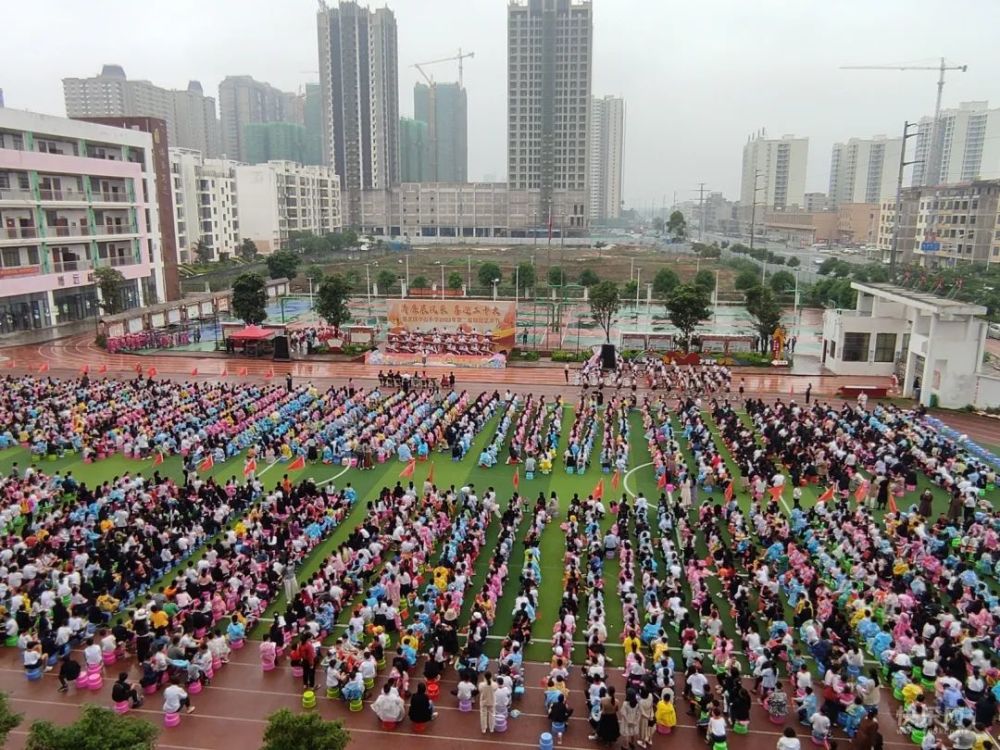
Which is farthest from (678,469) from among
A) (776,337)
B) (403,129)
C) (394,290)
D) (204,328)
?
(403,129)

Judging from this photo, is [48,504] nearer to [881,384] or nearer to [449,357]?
[449,357]

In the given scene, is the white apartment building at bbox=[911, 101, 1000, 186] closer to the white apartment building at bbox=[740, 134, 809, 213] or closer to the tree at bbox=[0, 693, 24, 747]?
the white apartment building at bbox=[740, 134, 809, 213]

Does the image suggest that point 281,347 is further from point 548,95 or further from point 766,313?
point 548,95

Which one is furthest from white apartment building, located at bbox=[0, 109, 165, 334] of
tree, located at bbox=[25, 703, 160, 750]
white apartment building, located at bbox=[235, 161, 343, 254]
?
white apartment building, located at bbox=[235, 161, 343, 254]

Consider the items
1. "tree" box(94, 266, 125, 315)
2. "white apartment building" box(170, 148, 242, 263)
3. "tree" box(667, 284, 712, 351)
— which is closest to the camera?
"tree" box(667, 284, 712, 351)

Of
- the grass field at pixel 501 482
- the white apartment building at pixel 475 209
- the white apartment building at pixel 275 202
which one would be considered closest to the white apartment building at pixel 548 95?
the white apartment building at pixel 475 209

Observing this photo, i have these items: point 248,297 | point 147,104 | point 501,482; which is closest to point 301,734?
point 501,482
